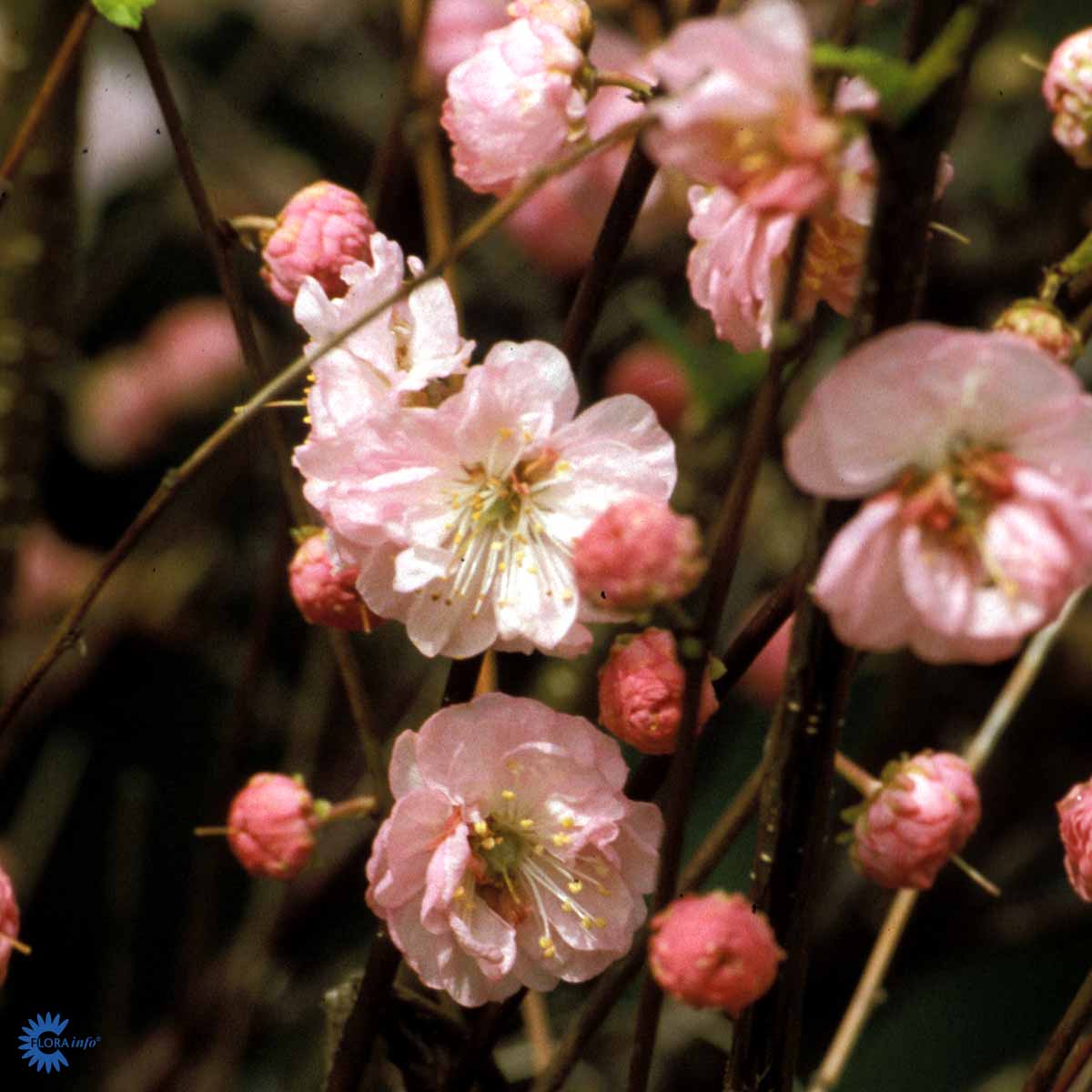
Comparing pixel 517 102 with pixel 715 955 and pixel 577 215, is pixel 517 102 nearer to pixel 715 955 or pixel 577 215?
pixel 715 955

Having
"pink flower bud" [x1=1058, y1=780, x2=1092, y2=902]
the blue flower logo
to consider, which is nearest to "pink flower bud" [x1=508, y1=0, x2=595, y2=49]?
"pink flower bud" [x1=1058, y1=780, x2=1092, y2=902]

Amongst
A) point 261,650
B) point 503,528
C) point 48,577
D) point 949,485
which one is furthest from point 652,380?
point 949,485

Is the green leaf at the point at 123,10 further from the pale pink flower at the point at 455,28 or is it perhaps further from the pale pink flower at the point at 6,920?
the pale pink flower at the point at 455,28

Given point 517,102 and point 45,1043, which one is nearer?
point 517,102

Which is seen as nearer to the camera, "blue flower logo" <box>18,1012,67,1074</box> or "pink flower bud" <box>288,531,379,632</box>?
"pink flower bud" <box>288,531,379,632</box>

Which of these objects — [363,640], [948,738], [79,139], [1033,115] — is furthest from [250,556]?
[1033,115]

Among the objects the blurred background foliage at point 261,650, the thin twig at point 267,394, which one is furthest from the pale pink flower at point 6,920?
the blurred background foliage at point 261,650

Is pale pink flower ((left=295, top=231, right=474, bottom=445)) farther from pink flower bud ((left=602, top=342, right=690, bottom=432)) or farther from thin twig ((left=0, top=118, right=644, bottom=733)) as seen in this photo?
pink flower bud ((left=602, top=342, right=690, bottom=432))
